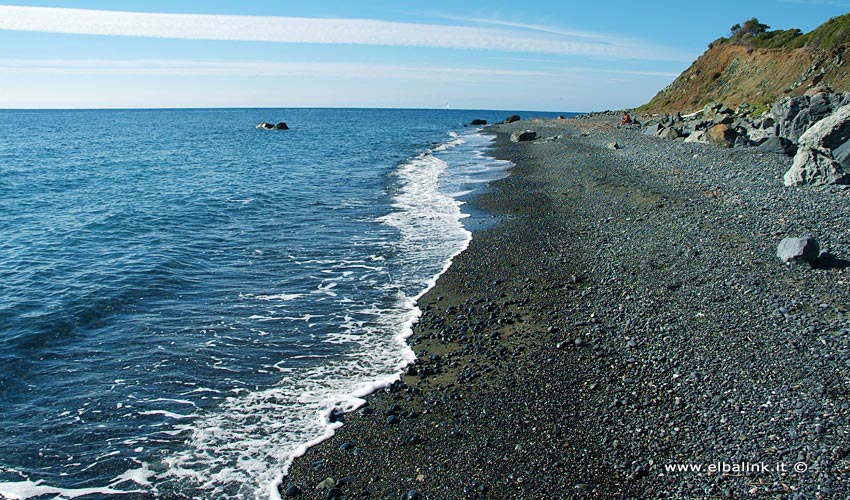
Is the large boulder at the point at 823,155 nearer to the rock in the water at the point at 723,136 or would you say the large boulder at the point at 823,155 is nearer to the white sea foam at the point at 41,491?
the rock in the water at the point at 723,136

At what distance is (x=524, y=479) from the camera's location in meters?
8.72

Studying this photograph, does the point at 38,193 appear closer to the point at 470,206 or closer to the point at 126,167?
Result: the point at 126,167

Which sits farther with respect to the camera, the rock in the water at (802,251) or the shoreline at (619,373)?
the rock in the water at (802,251)

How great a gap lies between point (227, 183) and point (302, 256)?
75.8 ft

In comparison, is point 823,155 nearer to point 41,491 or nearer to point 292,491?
point 292,491

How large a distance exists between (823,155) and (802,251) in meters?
11.3

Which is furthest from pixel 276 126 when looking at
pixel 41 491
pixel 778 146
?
pixel 41 491

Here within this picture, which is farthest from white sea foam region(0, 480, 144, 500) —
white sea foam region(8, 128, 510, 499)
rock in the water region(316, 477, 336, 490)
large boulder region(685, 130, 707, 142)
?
large boulder region(685, 130, 707, 142)

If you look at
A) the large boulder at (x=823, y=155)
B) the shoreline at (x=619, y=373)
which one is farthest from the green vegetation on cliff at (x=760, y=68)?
the shoreline at (x=619, y=373)

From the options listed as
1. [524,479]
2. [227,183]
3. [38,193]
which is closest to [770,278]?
[524,479]

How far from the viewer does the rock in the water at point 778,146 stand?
2909 cm

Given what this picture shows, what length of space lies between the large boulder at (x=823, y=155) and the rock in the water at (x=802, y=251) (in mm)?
9169

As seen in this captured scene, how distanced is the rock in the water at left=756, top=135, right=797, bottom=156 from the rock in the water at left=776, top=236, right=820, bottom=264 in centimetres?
1711

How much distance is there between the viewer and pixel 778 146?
2931 cm
